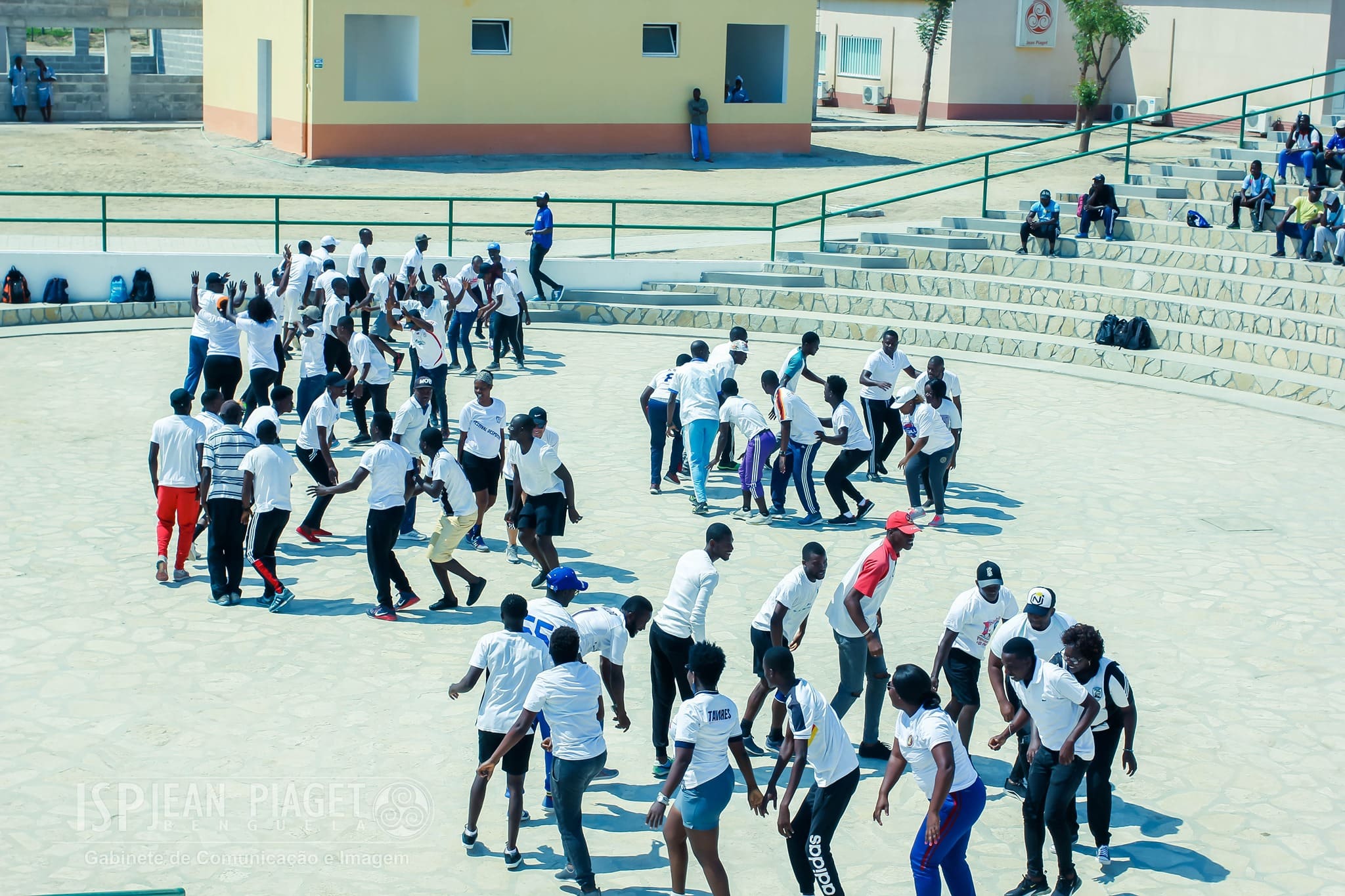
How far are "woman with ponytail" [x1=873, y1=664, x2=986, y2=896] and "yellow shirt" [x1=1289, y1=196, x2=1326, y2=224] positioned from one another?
16.5m

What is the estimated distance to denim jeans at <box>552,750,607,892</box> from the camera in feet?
23.9

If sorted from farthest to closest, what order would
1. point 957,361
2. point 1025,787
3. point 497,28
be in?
point 497,28 < point 957,361 < point 1025,787

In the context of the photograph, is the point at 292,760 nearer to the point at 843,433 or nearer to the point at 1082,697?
the point at 1082,697

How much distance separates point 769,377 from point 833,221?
16.1 metres

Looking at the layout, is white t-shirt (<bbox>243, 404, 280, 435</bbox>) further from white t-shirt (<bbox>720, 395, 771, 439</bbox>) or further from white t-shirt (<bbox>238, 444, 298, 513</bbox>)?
white t-shirt (<bbox>720, 395, 771, 439</bbox>)

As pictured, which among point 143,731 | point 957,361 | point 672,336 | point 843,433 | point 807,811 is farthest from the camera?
point 672,336

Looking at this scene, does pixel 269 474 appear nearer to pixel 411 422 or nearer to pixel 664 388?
pixel 411 422

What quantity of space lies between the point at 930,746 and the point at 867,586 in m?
1.78

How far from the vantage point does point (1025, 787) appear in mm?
8422

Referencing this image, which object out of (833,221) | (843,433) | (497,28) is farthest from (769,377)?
(497,28)

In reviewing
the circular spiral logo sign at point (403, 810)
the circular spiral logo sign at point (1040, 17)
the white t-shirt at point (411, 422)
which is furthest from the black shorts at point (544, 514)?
the circular spiral logo sign at point (1040, 17)

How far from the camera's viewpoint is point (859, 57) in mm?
47406

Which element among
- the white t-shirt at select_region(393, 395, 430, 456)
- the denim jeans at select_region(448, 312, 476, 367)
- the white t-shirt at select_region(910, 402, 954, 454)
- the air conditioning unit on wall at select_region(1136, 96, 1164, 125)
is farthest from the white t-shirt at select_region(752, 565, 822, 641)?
the air conditioning unit on wall at select_region(1136, 96, 1164, 125)

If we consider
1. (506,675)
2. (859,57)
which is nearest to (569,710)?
(506,675)
